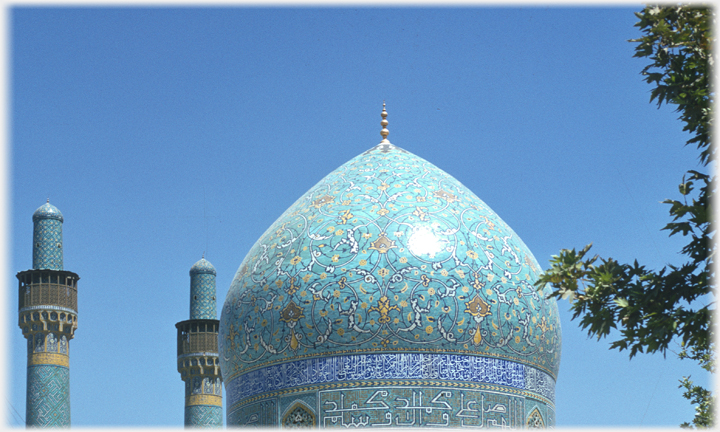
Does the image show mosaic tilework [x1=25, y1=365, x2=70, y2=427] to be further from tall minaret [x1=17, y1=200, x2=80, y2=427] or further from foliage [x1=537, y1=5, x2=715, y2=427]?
foliage [x1=537, y1=5, x2=715, y2=427]

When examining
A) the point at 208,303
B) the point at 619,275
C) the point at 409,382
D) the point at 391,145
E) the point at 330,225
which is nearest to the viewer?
the point at 619,275

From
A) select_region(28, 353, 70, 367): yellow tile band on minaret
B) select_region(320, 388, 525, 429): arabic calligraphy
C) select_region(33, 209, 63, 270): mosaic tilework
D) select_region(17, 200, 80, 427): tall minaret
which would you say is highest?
select_region(33, 209, 63, 270): mosaic tilework

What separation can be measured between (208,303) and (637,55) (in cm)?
1725

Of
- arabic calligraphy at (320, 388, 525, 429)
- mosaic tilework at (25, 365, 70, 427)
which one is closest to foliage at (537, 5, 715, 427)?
arabic calligraphy at (320, 388, 525, 429)

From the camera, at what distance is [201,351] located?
23.4 metres

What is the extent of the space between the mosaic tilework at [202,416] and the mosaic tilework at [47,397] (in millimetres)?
3116

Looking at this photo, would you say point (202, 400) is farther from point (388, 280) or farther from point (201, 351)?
point (388, 280)

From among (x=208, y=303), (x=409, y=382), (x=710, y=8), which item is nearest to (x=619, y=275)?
(x=710, y=8)

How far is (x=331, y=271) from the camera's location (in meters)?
11.2

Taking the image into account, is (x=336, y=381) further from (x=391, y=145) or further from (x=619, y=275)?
(x=619, y=275)

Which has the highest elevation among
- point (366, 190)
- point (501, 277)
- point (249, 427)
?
point (366, 190)

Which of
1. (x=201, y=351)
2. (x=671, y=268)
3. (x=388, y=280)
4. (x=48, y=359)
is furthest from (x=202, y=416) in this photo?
(x=671, y=268)

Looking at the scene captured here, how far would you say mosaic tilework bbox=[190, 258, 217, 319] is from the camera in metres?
23.3

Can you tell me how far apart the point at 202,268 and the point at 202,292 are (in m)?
0.48
